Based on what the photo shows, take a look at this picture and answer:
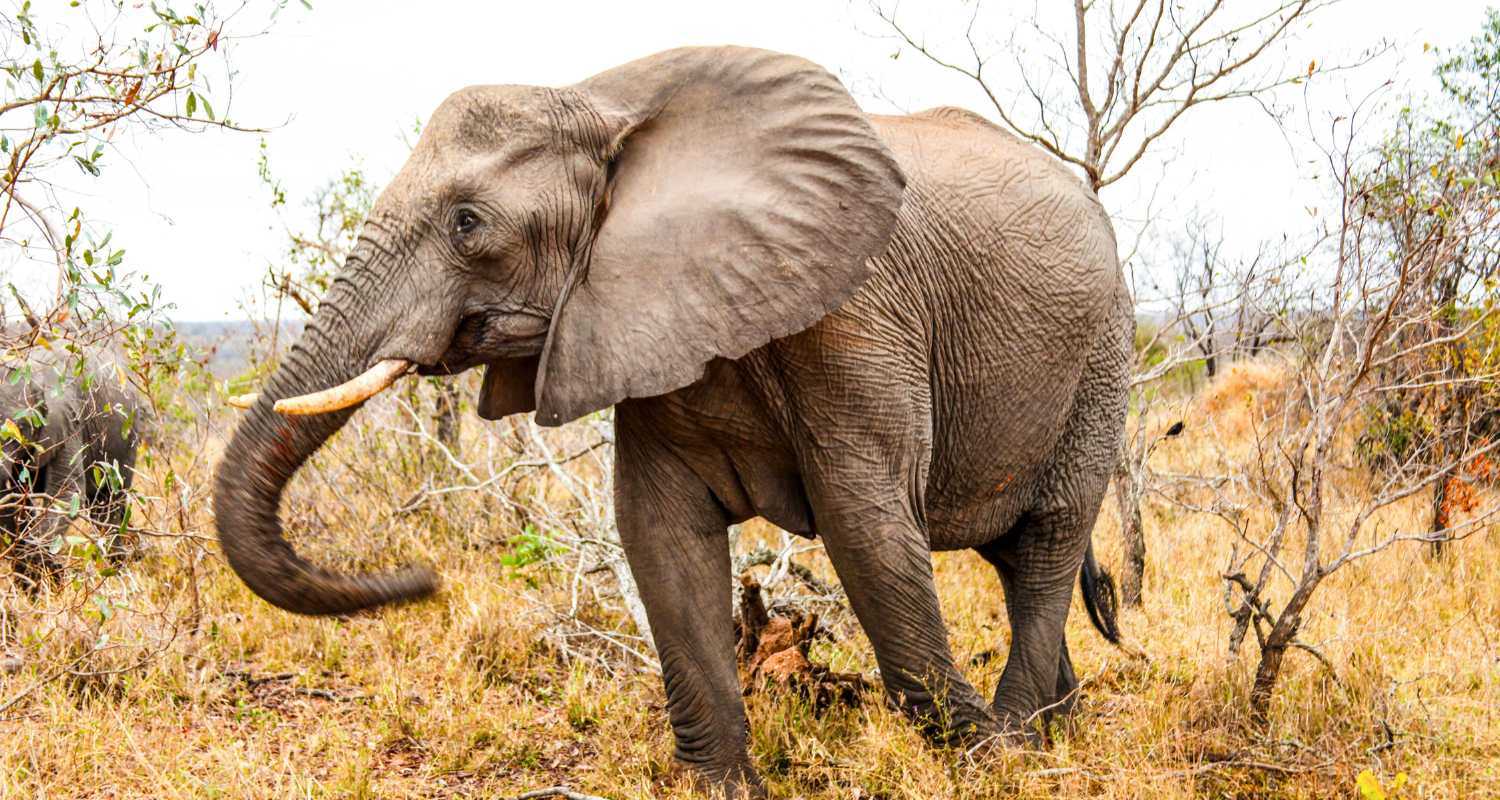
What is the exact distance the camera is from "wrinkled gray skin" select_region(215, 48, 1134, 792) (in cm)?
339

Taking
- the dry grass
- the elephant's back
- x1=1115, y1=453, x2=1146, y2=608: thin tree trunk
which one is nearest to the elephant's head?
the elephant's back

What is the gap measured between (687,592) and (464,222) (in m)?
1.34

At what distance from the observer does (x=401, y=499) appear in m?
7.62

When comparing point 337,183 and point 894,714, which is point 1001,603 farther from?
point 337,183

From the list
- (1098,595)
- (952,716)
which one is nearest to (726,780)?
(952,716)

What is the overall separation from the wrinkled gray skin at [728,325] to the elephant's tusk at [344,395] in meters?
0.08

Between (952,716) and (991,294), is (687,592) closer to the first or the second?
(952,716)

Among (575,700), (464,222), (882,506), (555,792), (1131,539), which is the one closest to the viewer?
(464,222)

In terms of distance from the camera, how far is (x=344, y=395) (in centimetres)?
322

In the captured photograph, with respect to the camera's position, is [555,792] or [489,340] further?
[555,792]

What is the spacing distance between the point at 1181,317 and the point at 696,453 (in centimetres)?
A: 409

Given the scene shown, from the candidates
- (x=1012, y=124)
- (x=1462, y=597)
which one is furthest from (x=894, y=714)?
(x=1012, y=124)

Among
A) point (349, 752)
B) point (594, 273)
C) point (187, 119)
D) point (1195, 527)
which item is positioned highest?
point (187, 119)

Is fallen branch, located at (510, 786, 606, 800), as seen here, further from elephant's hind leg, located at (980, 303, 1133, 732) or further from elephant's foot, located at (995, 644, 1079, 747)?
elephant's hind leg, located at (980, 303, 1133, 732)
